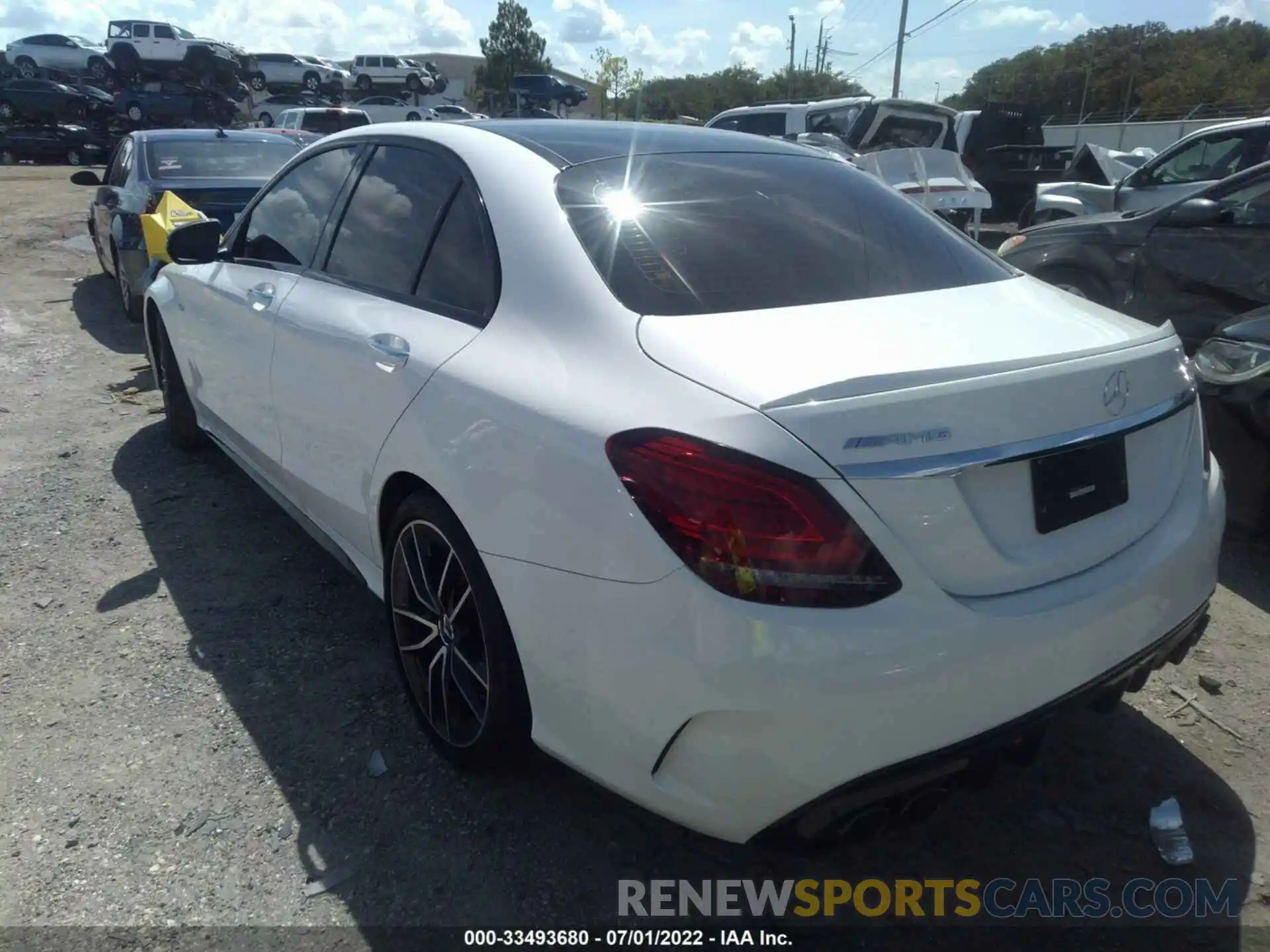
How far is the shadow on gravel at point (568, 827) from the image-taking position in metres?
2.25

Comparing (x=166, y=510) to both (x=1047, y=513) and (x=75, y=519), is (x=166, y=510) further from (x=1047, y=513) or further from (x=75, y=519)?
(x=1047, y=513)

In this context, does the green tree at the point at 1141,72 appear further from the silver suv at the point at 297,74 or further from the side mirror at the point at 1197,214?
the side mirror at the point at 1197,214

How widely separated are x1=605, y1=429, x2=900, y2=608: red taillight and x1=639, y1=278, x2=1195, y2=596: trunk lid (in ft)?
0.26

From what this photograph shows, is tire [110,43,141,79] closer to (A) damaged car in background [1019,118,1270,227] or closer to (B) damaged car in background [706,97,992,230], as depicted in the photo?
(B) damaged car in background [706,97,992,230]

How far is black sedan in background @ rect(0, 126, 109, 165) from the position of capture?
26.8 metres

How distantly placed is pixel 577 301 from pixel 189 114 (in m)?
35.1

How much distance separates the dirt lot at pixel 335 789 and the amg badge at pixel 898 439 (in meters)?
1.11

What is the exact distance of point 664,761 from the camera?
6.13ft

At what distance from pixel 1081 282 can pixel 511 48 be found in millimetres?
69705

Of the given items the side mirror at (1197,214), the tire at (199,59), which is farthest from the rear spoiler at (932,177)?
the tire at (199,59)

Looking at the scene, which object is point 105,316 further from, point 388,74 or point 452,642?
point 388,74

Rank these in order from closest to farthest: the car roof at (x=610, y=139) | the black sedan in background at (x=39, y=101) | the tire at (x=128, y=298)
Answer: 1. the car roof at (x=610, y=139)
2. the tire at (x=128, y=298)
3. the black sedan in background at (x=39, y=101)

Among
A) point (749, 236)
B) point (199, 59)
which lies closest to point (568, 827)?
point (749, 236)

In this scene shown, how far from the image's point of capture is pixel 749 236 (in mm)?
2469
